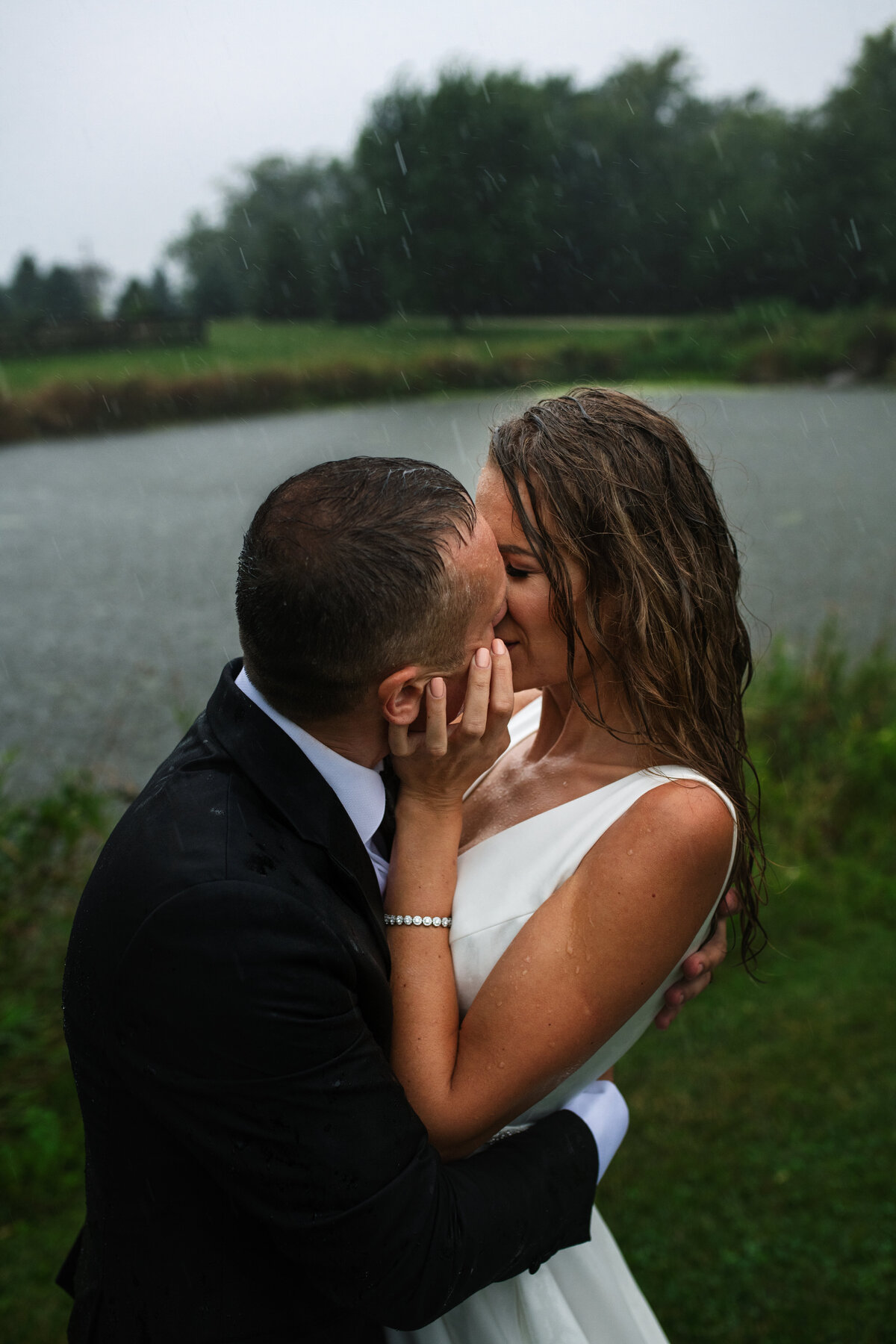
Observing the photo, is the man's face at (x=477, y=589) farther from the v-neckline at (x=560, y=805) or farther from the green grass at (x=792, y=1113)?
the green grass at (x=792, y=1113)

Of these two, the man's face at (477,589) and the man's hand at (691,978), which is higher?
the man's face at (477,589)

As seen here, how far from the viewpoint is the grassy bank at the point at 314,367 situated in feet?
36.9

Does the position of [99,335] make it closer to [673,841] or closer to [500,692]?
[500,692]

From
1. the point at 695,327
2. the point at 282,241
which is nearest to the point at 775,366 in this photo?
the point at 695,327

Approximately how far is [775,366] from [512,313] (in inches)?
340

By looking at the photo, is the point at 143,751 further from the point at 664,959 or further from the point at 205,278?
the point at 205,278

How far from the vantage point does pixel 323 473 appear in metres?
1.63

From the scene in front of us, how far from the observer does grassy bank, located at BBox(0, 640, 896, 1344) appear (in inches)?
128

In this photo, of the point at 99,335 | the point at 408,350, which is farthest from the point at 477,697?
the point at 408,350

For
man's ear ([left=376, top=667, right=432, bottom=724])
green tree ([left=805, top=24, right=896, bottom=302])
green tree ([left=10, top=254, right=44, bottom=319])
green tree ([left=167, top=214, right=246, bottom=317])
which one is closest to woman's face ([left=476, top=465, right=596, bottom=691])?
man's ear ([left=376, top=667, right=432, bottom=724])

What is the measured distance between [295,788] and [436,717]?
32 cm

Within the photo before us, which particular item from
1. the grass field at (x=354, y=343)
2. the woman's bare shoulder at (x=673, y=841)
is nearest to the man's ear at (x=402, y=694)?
the woman's bare shoulder at (x=673, y=841)

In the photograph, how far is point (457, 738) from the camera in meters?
1.80

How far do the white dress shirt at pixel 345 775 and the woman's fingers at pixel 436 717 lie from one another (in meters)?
0.14
